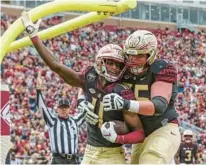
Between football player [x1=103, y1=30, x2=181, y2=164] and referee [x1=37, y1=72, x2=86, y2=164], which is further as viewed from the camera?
referee [x1=37, y1=72, x2=86, y2=164]

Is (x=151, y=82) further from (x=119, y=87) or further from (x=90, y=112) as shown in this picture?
(x=90, y=112)

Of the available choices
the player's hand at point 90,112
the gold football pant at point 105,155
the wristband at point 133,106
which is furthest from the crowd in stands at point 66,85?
the wristband at point 133,106

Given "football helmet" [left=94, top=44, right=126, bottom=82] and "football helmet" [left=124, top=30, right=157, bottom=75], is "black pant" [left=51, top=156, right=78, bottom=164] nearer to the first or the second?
"football helmet" [left=94, top=44, right=126, bottom=82]

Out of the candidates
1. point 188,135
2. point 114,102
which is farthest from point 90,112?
point 188,135

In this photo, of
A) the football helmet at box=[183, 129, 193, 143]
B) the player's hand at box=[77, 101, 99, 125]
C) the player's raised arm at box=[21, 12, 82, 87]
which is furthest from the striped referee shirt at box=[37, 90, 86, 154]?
the player's hand at box=[77, 101, 99, 125]

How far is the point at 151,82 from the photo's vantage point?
4.90 meters

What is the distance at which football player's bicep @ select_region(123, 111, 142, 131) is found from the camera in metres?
4.83

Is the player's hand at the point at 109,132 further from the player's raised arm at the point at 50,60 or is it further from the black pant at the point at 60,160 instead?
the black pant at the point at 60,160

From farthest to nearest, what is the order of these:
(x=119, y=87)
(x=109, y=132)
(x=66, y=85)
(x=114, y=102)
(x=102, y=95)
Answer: (x=66, y=85) < (x=102, y=95) < (x=119, y=87) < (x=109, y=132) < (x=114, y=102)

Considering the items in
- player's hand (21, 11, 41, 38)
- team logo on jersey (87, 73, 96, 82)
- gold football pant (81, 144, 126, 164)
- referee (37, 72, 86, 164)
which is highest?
player's hand (21, 11, 41, 38)

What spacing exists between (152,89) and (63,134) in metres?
3.82

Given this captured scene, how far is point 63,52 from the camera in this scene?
24.7 metres

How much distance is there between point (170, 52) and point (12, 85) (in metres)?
9.69

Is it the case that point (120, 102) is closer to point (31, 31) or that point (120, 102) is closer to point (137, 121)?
point (137, 121)
